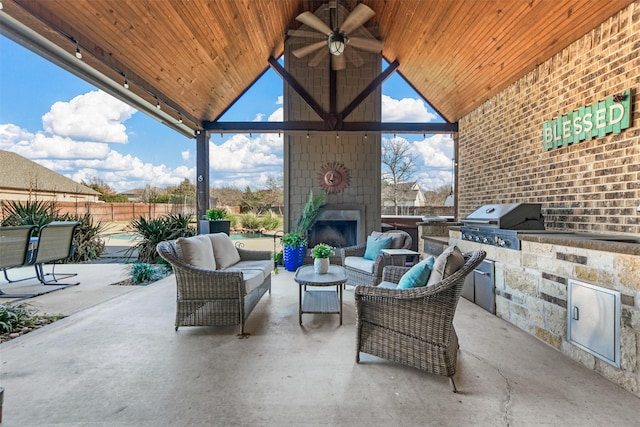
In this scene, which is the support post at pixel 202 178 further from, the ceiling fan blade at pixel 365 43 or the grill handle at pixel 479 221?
the grill handle at pixel 479 221

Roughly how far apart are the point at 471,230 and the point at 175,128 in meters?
5.62

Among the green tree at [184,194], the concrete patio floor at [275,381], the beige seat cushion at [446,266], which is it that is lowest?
the concrete patio floor at [275,381]

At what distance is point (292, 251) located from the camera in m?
5.46

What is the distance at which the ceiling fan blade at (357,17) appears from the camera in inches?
139

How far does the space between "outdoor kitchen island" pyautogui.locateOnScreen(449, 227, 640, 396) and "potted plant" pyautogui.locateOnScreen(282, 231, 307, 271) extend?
3369 mm

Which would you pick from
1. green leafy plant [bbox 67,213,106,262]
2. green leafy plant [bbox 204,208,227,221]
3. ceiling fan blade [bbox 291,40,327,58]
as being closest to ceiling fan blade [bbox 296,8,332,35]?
ceiling fan blade [bbox 291,40,327,58]

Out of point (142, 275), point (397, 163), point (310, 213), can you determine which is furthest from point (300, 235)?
point (397, 163)

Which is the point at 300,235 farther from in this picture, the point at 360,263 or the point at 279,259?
the point at 360,263

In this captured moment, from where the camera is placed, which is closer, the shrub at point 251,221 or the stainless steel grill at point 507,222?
the stainless steel grill at point 507,222

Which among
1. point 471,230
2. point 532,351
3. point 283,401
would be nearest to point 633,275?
point 532,351

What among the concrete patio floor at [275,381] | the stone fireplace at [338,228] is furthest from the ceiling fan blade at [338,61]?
the concrete patio floor at [275,381]

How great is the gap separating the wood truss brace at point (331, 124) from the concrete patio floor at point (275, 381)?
13.4ft

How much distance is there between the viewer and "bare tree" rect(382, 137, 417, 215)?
8945 millimetres

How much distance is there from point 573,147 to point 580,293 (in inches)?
71.2
